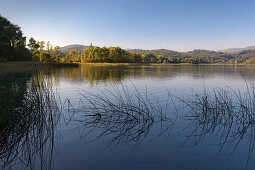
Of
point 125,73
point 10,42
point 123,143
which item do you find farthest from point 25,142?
point 10,42

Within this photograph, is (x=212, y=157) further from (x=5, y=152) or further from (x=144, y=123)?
(x=5, y=152)

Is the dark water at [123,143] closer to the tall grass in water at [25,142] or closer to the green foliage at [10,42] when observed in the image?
the tall grass in water at [25,142]

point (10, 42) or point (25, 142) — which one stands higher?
point (10, 42)

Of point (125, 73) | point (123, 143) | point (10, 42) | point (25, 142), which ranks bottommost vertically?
point (123, 143)

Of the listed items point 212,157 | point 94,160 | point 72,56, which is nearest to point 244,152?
point 212,157

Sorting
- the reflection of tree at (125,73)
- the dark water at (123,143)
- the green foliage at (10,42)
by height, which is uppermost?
the green foliage at (10,42)

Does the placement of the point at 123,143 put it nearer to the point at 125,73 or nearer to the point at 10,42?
the point at 125,73

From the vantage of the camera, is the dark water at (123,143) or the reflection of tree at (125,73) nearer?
the dark water at (123,143)


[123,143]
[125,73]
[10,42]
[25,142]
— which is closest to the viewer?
[25,142]

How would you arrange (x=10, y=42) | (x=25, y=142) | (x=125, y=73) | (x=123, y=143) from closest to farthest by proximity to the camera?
(x=25, y=142)
(x=123, y=143)
(x=125, y=73)
(x=10, y=42)

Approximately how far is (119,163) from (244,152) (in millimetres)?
3648

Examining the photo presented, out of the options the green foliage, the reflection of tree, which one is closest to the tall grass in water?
the reflection of tree

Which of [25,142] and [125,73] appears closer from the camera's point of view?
[25,142]

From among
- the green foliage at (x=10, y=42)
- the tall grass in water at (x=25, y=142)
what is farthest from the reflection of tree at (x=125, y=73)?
the green foliage at (x=10, y=42)
